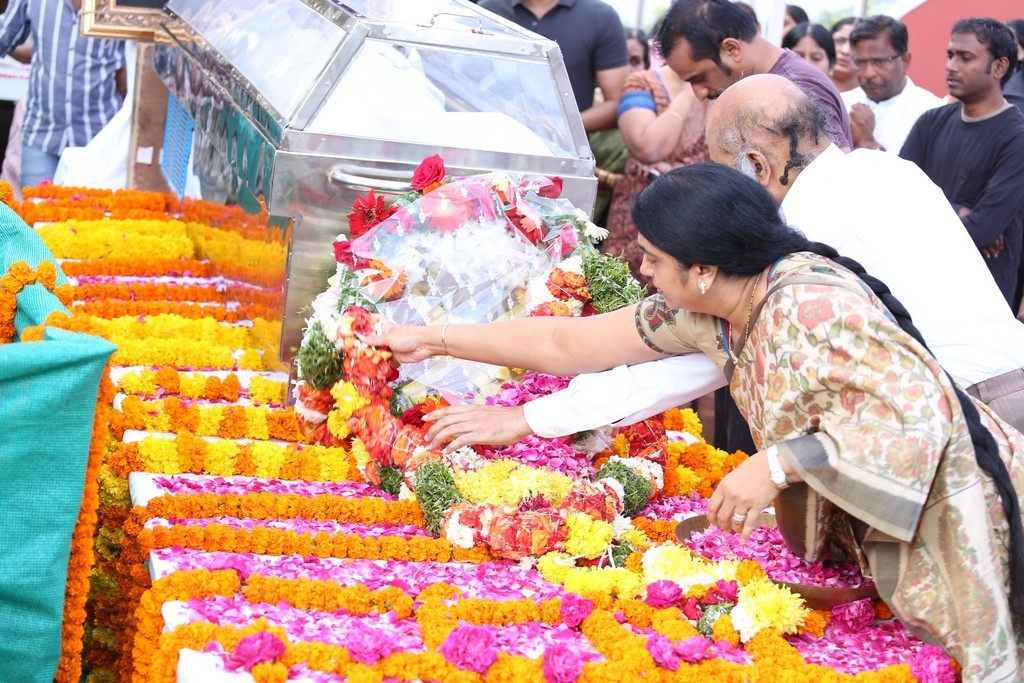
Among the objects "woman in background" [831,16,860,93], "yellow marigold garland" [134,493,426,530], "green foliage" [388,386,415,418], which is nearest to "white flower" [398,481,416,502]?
"yellow marigold garland" [134,493,426,530]

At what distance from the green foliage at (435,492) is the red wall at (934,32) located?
7.36m

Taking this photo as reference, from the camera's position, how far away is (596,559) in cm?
267

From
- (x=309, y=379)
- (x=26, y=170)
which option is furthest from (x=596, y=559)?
(x=26, y=170)

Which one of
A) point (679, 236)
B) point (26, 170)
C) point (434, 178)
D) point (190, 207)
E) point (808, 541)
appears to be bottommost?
point (26, 170)

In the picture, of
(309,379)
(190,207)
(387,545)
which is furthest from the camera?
(190,207)

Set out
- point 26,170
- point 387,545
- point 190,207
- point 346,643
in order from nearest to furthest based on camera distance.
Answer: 1. point 346,643
2. point 387,545
3. point 190,207
4. point 26,170

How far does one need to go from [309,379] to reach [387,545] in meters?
0.74

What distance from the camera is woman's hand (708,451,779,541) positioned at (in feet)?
7.68

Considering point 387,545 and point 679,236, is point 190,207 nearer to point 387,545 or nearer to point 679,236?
point 387,545

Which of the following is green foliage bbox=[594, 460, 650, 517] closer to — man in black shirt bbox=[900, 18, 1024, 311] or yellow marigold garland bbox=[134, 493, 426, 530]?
yellow marigold garland bbox=[134, 493, 426, 530]

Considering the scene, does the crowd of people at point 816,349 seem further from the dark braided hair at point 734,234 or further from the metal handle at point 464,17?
the metal handle at point 464,17

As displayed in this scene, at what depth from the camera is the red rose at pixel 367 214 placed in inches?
134

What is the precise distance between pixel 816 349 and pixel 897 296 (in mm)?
695

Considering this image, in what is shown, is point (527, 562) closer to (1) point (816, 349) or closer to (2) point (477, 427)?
(2) point (477, 427)
